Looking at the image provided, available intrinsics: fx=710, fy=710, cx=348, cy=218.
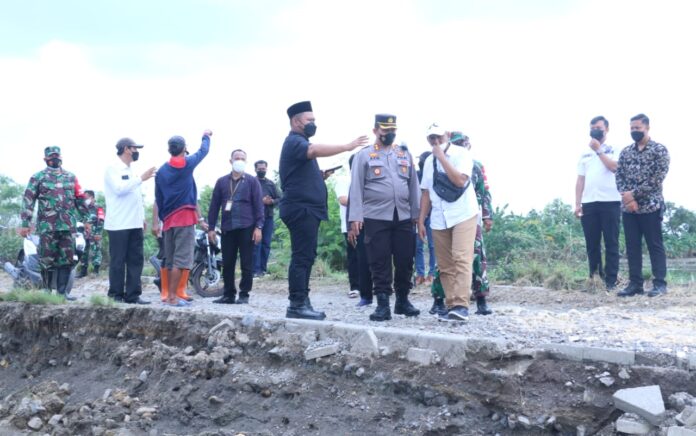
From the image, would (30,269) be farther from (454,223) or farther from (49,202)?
(454,223)

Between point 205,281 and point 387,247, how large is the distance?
402cm

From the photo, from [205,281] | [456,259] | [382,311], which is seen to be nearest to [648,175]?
[456,259]

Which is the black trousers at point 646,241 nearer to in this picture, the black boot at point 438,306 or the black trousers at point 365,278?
the black boot at point 438,306

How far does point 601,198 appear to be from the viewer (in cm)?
822

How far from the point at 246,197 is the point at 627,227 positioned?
421 cm

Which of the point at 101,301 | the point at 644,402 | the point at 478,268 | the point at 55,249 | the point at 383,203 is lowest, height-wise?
the point at 101,301

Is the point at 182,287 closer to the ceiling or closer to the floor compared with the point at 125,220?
closer to the floor

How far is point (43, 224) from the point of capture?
26.8ft

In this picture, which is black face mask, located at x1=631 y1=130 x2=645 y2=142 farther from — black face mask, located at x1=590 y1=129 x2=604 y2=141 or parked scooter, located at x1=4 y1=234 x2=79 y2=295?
parked scooter, located at x1=4 y1=234 x2=79 y2=295

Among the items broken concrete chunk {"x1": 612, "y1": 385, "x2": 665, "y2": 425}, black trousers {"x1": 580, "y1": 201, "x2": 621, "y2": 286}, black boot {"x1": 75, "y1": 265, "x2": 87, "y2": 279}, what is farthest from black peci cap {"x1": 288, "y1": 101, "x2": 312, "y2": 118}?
black boot {"x1": 75, "y1": 265, "x2": 87, "y2": 279}

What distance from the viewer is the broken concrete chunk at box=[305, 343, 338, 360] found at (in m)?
5.08

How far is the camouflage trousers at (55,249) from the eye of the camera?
8188mm

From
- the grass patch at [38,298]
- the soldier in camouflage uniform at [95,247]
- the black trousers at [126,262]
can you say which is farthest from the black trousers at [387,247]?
the soldier in camouflage uniform at [95,247]

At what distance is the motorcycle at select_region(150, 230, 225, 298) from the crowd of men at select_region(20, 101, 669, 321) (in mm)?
843
